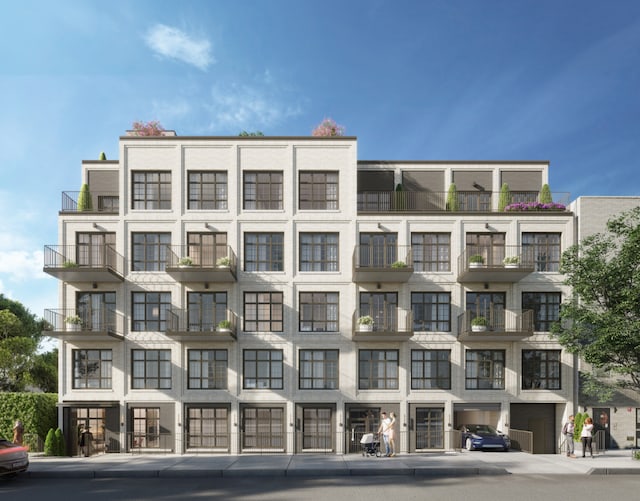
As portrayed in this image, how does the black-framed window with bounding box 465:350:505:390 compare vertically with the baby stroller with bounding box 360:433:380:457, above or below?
above

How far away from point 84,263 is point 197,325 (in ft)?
21.9

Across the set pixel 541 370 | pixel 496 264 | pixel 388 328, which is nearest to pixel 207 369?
pixel 388 328

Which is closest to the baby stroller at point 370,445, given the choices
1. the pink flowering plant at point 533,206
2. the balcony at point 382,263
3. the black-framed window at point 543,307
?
the balcony at point 382,263

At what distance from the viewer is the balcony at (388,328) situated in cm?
2553

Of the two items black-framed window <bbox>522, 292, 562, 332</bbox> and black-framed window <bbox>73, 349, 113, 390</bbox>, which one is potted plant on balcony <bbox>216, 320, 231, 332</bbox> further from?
black-framed window <bbox>522, 292, 562, 332</bbox>

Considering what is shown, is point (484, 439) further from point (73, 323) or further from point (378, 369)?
point (73, 323)

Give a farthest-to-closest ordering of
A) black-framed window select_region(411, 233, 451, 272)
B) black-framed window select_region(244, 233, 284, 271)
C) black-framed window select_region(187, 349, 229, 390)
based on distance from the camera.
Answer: black-framed window select_region(411, 233, 451, 272)
black-framed window select_region(244, 233, 284, 271)
black-framed window select_region(187, 349, 229, 390)

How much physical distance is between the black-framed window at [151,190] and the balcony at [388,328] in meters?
11.6

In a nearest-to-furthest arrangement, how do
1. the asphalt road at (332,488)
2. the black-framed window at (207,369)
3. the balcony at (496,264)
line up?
the asphalt road at (332,488) < the balcony at (496,264) < the black-framed window at (207,369)

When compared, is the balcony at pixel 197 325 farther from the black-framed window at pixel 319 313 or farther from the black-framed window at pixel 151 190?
the black-framed window at pixel 151 190

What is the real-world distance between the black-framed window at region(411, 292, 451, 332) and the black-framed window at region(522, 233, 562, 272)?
4.72 m

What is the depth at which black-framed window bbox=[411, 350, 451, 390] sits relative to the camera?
88.1 feet

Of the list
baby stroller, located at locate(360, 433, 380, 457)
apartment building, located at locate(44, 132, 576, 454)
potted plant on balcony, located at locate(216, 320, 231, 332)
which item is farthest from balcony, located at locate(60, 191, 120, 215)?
baby stroller, located at locate(360, 433, 380, 457)

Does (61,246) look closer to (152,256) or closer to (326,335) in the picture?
(152,256)
